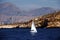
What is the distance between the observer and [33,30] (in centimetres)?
14738

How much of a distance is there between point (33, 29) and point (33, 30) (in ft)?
3.86

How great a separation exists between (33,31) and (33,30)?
3.18 feet

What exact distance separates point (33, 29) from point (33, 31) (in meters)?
2.14

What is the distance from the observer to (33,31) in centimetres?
14812

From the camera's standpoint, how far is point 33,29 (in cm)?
14638
